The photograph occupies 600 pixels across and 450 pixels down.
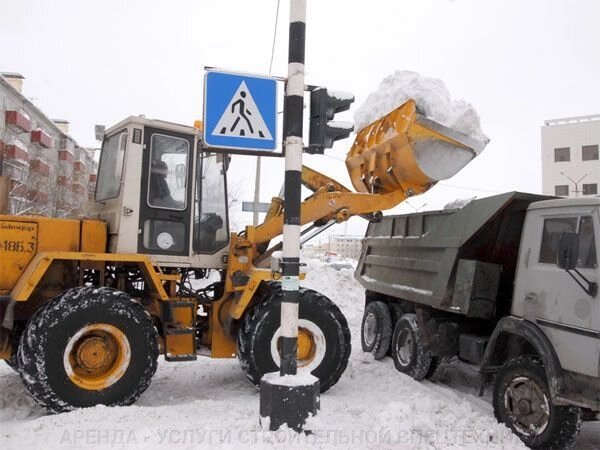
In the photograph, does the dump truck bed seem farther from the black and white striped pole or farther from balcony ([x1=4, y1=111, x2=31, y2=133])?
balcony ([x1=4, y1=111, x2=31, y2=133])

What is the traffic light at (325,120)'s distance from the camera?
4750 mm

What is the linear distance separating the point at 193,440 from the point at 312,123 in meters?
2.76

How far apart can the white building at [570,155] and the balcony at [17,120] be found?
36.3 metres

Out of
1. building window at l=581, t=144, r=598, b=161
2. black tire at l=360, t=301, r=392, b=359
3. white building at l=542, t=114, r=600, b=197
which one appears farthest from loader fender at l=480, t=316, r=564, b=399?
building window at l=581, t=144, r=598, b=161

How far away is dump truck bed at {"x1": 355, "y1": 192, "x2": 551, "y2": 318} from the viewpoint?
20.3ft

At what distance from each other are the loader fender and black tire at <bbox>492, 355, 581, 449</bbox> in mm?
155

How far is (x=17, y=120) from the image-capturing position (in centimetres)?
3888

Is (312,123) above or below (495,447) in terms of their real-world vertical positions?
above

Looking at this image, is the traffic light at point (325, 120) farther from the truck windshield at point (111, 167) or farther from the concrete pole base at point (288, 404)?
the truck windshield at point (111, 167)

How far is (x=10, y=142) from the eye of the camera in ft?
121

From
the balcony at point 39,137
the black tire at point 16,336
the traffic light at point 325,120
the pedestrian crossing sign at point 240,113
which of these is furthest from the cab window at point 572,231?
the balcony at point 39,137

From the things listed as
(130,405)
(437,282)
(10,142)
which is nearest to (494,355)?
(437,282)

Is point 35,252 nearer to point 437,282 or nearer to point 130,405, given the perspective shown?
point 130,405

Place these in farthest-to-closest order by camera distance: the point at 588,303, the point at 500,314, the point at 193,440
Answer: the point at 500,314 → the point at 588,303 → the point at 193,440
